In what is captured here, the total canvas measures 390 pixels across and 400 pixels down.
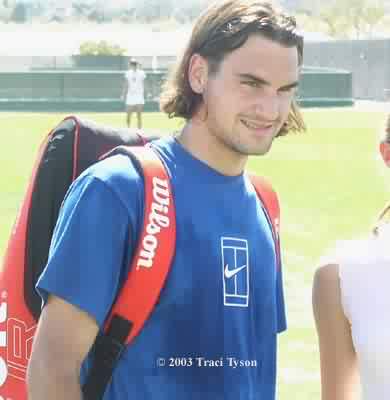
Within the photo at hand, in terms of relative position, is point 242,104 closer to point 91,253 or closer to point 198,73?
point 198,73

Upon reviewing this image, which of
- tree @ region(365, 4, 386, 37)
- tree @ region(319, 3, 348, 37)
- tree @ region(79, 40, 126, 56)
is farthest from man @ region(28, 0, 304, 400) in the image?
tree @ region(365, 4, 386, 37)

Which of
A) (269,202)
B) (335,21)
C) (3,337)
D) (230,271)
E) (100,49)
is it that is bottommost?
(335,21)

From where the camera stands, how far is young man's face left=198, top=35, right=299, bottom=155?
3.07m

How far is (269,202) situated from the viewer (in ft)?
10.6

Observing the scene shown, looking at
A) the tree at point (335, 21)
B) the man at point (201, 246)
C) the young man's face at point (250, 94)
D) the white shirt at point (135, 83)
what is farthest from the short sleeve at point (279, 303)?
the tree at point (335, 21)

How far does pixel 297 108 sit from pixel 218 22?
1.51 feet

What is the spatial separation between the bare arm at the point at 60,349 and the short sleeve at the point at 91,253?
0.03 m

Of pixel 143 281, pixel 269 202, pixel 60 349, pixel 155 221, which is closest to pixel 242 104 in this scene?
pixel 269 202

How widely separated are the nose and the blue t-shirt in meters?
0.18

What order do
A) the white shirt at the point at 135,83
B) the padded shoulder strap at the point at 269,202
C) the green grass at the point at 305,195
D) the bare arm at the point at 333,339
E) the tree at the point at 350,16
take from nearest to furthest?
1. the bare arm at the point at 333,339
2. the padded shoulder strap at the point at 269,202
3. the green grass at the point at 305,195
4. the white shirt at the point at 135,83
5. the tree at the point at 350,16

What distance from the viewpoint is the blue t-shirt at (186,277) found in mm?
2789

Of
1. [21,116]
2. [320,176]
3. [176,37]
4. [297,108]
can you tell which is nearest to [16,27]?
[176,37]

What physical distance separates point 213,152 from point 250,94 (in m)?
0.17

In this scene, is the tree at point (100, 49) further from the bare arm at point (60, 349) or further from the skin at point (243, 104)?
the bare arm at point (60, 349)
